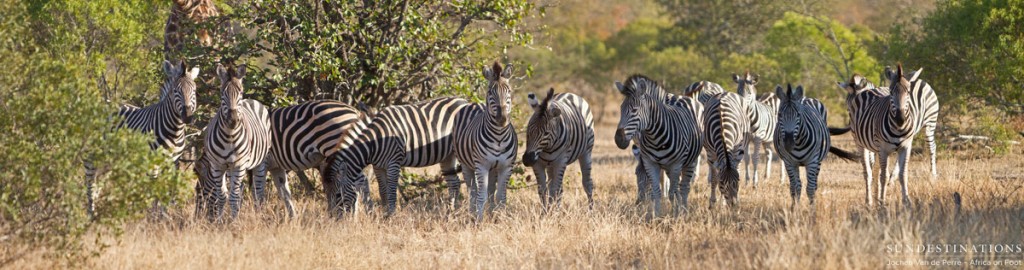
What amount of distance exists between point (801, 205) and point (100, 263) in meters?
6.21

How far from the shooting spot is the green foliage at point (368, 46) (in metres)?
11.1

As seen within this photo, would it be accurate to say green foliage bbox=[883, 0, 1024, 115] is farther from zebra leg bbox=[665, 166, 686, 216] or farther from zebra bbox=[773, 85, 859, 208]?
zebra leg bbox=[665, 166, 686, 216]

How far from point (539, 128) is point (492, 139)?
56cm

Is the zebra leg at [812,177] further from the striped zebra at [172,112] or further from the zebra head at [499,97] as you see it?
the striped zebra at [172,112]

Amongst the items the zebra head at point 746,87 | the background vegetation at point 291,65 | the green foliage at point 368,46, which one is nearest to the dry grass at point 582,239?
the background vegetation at point 291,65

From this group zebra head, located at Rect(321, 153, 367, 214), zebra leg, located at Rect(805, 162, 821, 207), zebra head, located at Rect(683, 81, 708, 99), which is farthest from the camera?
zebra head, located at Rect(683, 81, 708, 99)

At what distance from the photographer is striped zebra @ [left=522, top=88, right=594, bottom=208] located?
1002cm

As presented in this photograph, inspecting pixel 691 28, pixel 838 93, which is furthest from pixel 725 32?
pixel 838 93

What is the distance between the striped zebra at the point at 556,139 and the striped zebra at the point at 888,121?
114 inches

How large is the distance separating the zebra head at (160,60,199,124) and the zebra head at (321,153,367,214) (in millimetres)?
1359

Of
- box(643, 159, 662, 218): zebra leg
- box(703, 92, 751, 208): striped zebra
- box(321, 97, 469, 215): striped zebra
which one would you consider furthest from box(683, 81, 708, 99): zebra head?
box(321, 97, 469, 215): striped zebra

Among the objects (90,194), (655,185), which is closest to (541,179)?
(655,185)

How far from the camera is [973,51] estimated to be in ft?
53.0

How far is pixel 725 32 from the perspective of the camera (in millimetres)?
35406
